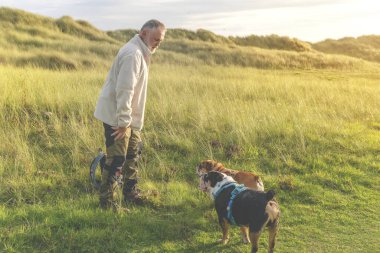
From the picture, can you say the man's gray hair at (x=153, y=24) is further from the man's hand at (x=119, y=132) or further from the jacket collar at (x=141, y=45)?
the man's hand at (x=119, y=132)

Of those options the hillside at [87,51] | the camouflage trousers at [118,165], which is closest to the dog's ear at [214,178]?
the camouflage trousers at [118,165]

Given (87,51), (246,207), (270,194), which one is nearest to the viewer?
(270,194)

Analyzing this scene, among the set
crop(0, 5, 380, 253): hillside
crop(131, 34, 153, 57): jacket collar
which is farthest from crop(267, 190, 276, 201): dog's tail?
crop(131, 34, 153, 57): jacket collar

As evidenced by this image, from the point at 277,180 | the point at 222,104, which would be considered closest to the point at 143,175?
the point at 277,180

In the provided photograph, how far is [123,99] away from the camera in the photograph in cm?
506

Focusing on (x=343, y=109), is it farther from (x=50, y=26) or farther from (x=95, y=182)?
(x=50, y=26)

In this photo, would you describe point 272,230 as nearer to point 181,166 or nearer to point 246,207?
point 246,207

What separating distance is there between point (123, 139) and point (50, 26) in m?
34.5

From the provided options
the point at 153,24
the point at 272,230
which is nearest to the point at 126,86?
the point at 153,24

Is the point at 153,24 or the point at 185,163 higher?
the point at 153,24

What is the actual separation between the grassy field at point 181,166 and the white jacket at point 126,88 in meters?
1.37

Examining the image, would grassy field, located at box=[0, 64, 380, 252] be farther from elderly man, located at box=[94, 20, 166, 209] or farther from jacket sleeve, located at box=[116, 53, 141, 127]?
jacket sleeve, located at box=[116, 53, 141, 127]

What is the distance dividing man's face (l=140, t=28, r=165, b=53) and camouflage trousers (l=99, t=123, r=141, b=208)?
118cm

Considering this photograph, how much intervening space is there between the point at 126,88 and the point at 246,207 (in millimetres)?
2043
